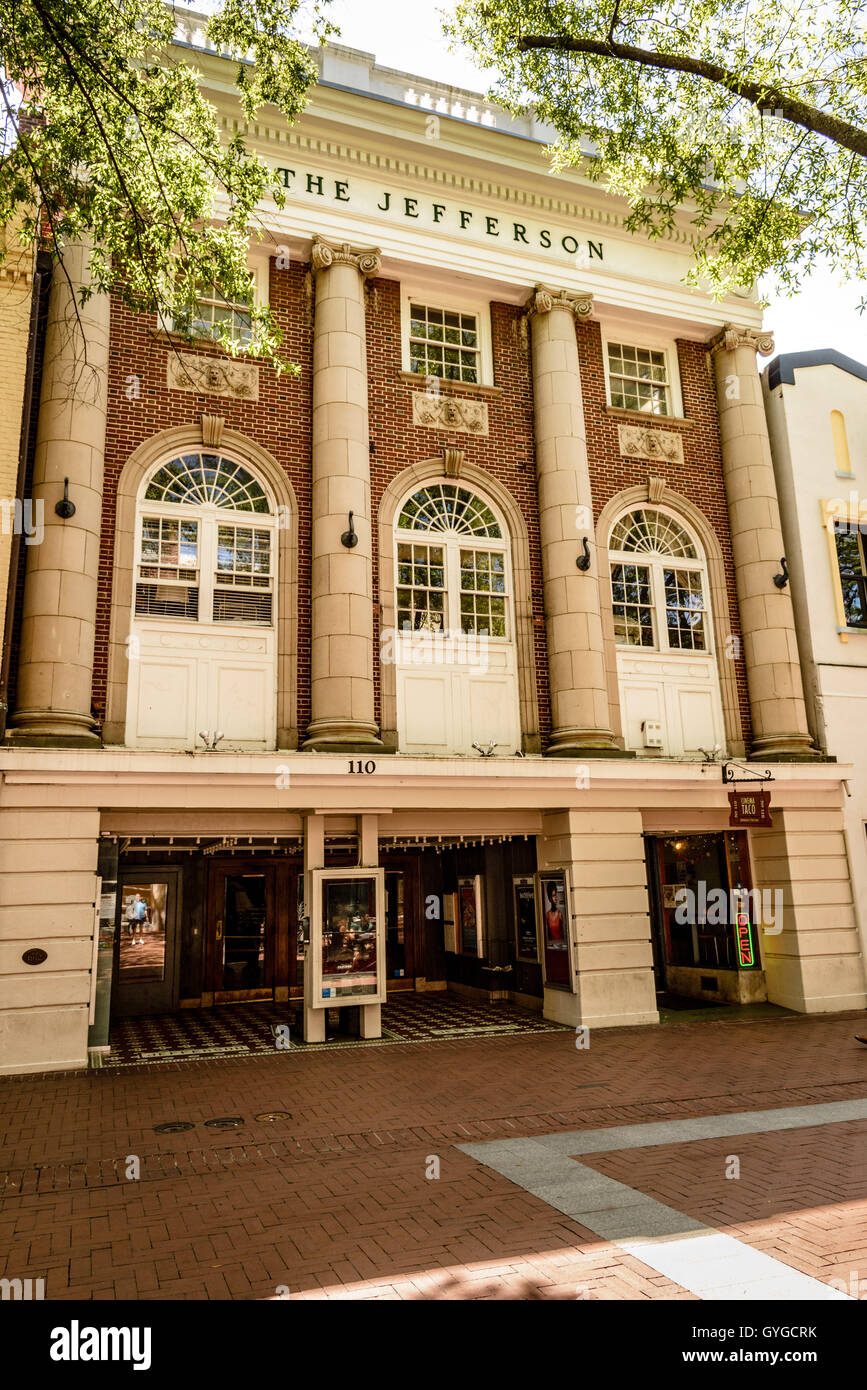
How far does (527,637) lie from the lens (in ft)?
48.5

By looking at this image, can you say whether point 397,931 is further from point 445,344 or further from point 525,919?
point 445,344

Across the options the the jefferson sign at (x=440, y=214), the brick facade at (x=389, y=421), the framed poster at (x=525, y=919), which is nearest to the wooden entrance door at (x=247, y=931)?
the framed poster at (x=525, y=919)

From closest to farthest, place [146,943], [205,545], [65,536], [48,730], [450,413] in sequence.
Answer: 1. [48,730]
2. [65,536]
3. [205,545]
4. [450,413]
5. [146,943]

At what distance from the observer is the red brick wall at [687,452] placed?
A: 16000mm

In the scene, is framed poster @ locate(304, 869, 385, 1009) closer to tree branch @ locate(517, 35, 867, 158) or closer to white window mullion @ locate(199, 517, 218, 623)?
white window mullion @ locate(199, 517, 218, 623)

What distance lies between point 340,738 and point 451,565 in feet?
12.2

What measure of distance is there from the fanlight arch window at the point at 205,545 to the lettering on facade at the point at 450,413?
3.04 meters

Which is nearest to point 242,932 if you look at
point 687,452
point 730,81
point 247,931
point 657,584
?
point 247,931

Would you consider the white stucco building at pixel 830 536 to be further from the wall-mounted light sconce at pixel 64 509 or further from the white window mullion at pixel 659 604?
the wall-mounted light sconce at pixel 64 509

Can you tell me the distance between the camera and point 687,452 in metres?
16.8

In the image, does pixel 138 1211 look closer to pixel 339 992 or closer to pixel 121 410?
pixel 339 992

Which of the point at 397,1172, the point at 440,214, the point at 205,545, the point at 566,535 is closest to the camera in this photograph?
the point at 397,1172

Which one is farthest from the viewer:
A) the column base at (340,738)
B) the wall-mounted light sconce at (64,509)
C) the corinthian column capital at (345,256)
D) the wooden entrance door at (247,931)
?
the wooden entrance door at (247,931)

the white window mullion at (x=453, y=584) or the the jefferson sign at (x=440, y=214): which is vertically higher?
the the jefferson sign at (x=440, y=214)
